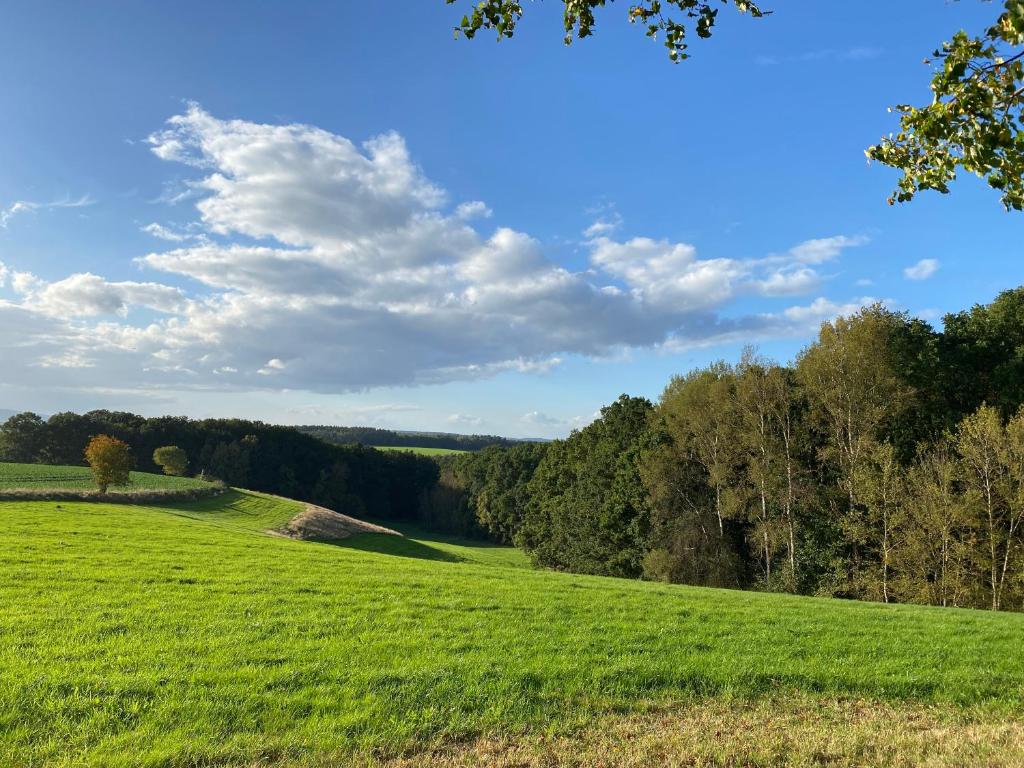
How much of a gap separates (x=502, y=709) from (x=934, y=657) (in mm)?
8271

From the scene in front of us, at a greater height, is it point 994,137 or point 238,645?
point 994,137

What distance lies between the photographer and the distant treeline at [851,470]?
1081 inches

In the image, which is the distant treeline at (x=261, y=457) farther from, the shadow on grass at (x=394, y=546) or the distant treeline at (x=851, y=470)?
the distant treeline at (x=851, y=470)

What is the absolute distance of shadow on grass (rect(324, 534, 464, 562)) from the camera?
47.2 meters

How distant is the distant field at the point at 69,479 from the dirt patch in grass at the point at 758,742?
5653 centimetres

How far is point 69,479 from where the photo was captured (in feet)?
187

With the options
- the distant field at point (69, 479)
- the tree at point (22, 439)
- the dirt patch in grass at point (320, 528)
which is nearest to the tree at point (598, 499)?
the dirt patch in grass at point (320, 528)

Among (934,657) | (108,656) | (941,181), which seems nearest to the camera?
(941,181)

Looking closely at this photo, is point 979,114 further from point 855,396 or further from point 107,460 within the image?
point 107,460

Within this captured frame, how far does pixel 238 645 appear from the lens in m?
8.55

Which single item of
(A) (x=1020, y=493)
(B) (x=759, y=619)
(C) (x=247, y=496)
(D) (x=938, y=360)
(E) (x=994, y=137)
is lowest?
(C) (x=247, y=496)

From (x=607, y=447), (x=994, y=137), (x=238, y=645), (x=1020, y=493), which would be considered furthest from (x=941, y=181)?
(x=607, y=447)

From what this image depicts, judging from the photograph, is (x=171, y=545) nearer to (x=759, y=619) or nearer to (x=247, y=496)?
(x=759, y=619)

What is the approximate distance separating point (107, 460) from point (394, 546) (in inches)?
923
